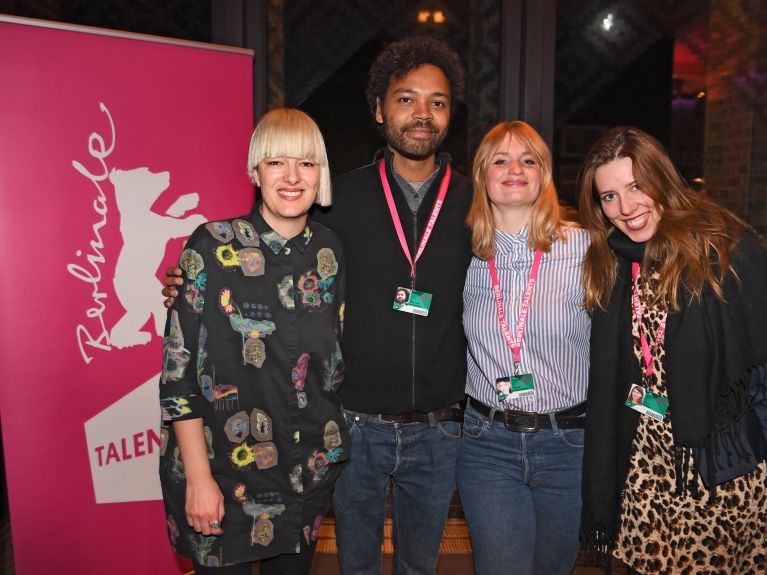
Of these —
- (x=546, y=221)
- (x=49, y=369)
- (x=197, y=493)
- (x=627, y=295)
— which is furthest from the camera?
(x=49, y=369)

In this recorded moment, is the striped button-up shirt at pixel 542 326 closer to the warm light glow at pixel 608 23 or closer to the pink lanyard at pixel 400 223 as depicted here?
the pink lanyard at pixel 400 223

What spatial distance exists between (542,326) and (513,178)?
48 cm

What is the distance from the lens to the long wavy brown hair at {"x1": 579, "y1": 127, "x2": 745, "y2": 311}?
1745mm

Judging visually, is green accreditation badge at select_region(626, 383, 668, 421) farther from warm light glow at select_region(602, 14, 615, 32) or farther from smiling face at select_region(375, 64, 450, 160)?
warm light glow at select_region(602, 14, 615, 32)

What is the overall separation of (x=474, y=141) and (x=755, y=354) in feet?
6.87

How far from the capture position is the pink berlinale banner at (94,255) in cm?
243

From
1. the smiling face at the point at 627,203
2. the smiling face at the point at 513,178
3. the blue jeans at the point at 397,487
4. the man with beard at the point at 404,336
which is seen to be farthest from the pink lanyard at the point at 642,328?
the blue jeans at the point at 397,487

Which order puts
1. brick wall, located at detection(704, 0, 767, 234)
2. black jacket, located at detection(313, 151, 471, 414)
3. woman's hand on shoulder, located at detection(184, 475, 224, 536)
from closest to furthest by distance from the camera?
woman's hand on shoulder, located at detection(184, 475, 224, 536)
black jacket, located at detection(313, 151, 471, 414)
brick wall, located at detection(704, 0, 767, 234)

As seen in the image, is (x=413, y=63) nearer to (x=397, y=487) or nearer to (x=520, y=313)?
(x=520, y=313)

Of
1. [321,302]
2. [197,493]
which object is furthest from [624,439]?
[197,493]

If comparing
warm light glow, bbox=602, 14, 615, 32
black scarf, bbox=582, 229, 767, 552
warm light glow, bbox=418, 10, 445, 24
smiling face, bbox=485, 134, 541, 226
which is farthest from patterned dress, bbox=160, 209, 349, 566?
warm light glow, bbox=602, 14, 615, 32

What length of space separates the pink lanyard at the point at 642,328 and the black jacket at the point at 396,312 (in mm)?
544

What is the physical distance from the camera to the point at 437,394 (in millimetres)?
2061

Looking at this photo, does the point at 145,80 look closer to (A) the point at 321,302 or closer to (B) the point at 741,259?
(A) the point at 321,302
